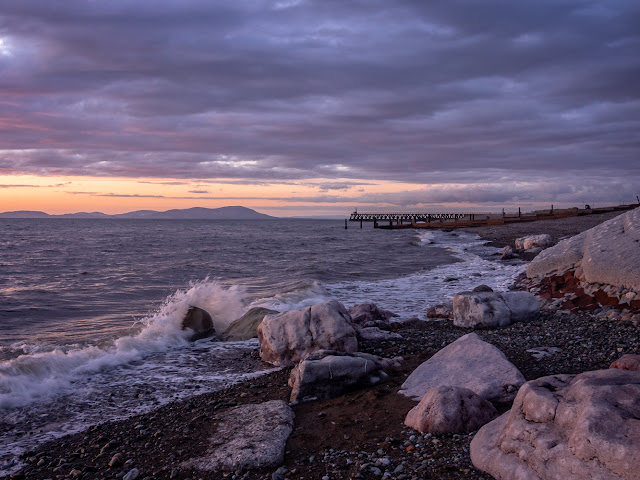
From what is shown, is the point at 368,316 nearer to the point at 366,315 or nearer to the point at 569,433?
the point at 366,315

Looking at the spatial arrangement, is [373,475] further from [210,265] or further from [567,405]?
[210,265]

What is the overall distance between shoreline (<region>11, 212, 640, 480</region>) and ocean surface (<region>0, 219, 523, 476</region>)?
561 millimetres

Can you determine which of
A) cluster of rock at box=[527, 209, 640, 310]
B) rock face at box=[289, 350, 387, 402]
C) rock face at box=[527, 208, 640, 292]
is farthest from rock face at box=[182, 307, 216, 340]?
rock face at box=[527, 208, 640, 292]

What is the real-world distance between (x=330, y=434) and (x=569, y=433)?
2457mm

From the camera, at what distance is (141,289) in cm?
1850

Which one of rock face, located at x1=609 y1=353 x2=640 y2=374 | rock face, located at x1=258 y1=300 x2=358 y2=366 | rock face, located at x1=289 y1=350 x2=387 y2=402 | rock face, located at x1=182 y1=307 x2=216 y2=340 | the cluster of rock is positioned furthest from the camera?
rock face, located at x1=182 y1=307 x2=216 y2=340

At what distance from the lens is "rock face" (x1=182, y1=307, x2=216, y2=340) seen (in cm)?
1083

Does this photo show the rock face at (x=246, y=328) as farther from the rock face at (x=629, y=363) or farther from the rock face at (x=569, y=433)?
the rock face at (x=629, y=363)

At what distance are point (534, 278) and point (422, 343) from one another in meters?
6.61

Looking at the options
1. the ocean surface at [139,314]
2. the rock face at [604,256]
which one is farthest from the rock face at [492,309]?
the ocean surface at [139,314]

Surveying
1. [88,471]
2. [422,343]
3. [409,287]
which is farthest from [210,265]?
[88,471]

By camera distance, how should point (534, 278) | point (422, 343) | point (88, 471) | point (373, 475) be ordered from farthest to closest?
point (534, 278)
point (422, 343)
point (88, 471)
point (373, 475)

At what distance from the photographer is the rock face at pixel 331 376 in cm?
601

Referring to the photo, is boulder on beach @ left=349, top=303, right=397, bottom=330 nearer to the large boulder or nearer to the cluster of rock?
the cluster of rock
